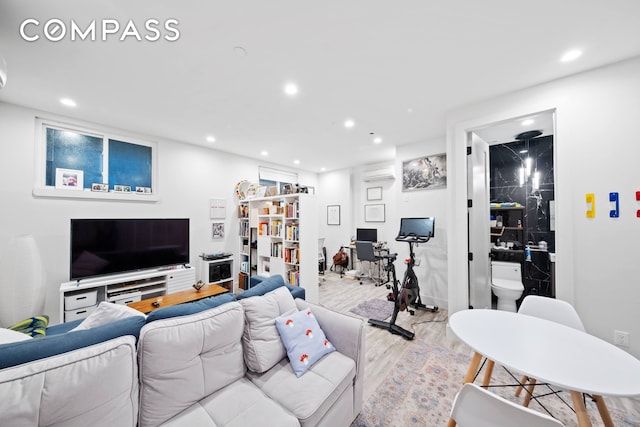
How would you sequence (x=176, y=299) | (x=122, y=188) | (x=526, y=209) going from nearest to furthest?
(x=176, y=299), (x=122, y=188), (x=526, y=209)

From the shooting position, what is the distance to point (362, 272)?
5613mm

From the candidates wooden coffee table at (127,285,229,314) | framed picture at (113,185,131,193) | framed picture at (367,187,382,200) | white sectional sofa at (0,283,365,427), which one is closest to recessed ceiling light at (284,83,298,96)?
white sectional sofa at (0,283,365,427)

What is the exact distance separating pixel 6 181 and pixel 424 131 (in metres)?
5.45

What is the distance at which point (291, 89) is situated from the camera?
243 centimetres

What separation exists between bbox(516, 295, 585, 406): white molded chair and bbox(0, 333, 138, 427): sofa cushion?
97.2 inches

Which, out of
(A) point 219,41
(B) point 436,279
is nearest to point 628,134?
(B) point 436,279

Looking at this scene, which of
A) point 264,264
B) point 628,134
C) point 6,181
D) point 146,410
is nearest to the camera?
point 146,410

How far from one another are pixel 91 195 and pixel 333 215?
475 cm

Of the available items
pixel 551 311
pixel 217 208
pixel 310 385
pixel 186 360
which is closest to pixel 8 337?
pixel 186 360

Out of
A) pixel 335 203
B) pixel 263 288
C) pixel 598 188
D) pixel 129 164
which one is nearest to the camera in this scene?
pixel 263 288

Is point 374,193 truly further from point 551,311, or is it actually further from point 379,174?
point 551,311

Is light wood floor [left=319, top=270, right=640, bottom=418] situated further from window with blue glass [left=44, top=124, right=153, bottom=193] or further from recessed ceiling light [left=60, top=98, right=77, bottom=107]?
recessed ceiling light [left=60, top=98, right=77, bottom=107]

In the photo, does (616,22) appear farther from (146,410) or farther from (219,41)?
(146,410)

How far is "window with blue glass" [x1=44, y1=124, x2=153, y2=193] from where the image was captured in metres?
2.98
